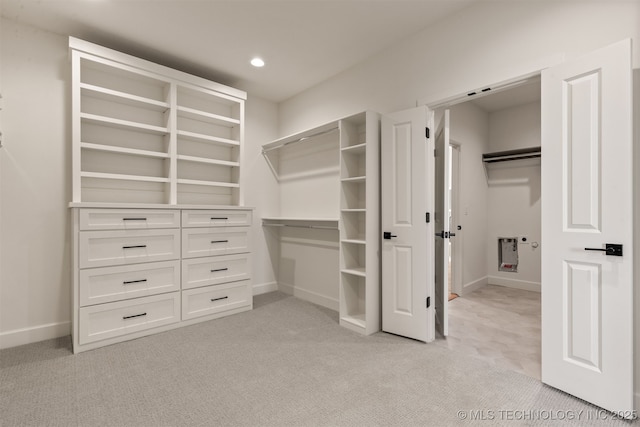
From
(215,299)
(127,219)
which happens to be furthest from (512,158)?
(127,219)

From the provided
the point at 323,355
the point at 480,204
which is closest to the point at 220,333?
the point at 323,355

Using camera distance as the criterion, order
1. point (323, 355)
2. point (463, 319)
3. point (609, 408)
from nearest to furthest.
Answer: point (609, 408) < point (323, 355) < point (463, 319)

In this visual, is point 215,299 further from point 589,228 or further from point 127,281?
point 589,228

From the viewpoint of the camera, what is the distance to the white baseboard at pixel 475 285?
448cm

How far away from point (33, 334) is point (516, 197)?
622 cm

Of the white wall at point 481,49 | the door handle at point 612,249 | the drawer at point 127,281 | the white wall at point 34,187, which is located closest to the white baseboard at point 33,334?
the white wall at point 34,187

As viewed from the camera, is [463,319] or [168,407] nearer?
[168,407]

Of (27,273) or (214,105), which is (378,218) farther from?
(27,273)

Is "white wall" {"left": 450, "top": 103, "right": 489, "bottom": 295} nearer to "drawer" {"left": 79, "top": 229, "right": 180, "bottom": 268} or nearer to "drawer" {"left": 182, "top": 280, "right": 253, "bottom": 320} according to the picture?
"drawer" {"left": 182, "top": 280, "right": 253, "bottom": 320}

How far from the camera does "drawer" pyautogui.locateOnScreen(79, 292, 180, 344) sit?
259 cm

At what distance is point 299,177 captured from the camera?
427 cm

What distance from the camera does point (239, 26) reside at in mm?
2797

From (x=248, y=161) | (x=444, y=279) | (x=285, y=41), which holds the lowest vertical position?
(x=444, y=279)

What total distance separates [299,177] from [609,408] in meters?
3.57
